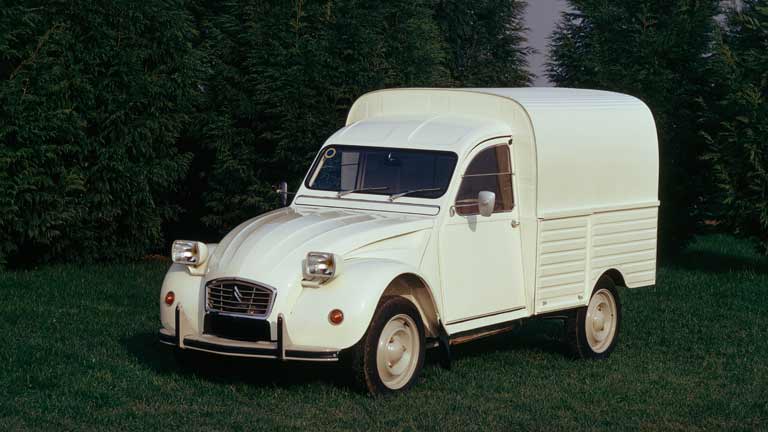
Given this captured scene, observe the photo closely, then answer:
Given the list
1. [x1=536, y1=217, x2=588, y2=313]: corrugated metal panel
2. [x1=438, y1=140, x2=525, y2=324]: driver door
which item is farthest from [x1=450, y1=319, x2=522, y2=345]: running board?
[x1=536, y1=217, x2=588, y2=313]: corrugated metal panel

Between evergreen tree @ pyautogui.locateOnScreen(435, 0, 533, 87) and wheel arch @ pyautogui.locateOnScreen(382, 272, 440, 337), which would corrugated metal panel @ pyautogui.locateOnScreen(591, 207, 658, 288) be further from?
evergreen tree @ pyautogui.locateOnScreen(435, 0, 533, 87)

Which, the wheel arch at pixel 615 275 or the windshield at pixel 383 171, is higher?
the windshield at pixel 383 171

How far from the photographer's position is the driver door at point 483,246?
9.48m

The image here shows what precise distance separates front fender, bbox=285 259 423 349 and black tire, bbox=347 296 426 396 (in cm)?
13

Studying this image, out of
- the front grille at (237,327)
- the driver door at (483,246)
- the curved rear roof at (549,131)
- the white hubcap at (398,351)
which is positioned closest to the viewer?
the front grille at (237,327)

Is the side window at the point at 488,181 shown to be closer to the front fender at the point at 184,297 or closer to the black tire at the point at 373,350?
the black tire at the point at 373,350

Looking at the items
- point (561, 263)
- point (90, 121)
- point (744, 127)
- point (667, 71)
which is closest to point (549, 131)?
point (561, 263)

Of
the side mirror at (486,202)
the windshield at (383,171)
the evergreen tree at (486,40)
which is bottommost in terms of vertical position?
the side mirror at (486,202)

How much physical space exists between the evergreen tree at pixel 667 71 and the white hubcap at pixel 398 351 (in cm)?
1036

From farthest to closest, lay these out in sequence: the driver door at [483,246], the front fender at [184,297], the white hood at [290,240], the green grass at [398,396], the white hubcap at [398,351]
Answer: the driver door at [483,246] < the front fender at [184,297] < the white hubcap at [398,351] < the white hood at [290,240] < the green grass at [398,396]

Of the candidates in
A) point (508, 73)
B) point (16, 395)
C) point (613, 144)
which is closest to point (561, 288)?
point (613, 144)

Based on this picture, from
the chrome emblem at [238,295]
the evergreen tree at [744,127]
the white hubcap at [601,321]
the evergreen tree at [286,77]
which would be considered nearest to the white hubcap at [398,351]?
the chrome emblem at [238,295]

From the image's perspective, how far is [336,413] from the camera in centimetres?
843

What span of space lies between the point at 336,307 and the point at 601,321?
3441mm
